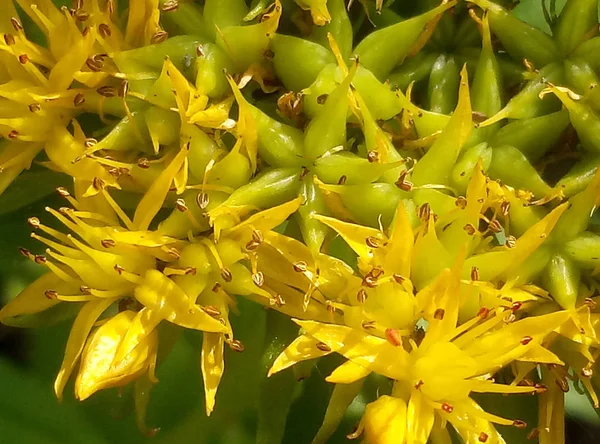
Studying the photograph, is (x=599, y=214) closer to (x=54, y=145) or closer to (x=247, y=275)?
(x=247, y=275)

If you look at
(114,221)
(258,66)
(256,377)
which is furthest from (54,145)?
(256,377)

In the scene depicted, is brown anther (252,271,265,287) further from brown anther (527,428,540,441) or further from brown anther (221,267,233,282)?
brown anther (527,428,540,441)

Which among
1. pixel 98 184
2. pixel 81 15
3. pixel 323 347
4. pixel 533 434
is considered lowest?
pixel 533 434

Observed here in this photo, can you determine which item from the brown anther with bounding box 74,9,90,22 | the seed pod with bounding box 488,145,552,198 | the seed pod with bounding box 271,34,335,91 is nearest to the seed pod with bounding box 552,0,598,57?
the seed pod with bounding box 488,145,552,198

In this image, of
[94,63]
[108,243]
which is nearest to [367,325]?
[108,243]

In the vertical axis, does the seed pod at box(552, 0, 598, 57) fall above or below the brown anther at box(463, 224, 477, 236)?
above

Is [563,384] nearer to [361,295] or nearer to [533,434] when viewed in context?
[533,434]
